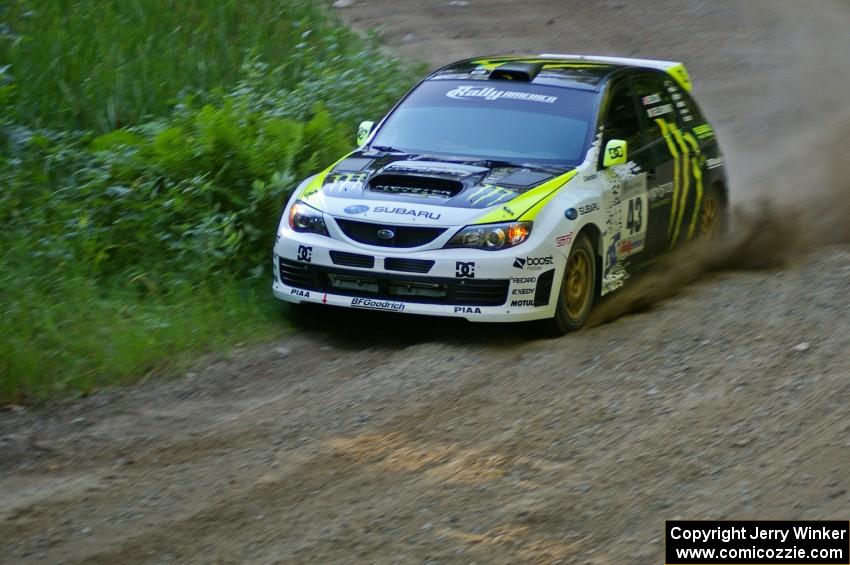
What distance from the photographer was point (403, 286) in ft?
27.2

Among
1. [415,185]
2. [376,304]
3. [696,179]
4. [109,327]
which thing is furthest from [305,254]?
[696,179]

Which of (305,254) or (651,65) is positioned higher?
(651,65)

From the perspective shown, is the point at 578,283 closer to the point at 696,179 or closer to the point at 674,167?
the point at 674,167

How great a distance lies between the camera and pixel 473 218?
8.20 meters

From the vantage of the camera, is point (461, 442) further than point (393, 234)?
No

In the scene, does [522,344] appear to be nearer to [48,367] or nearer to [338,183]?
[338,183]

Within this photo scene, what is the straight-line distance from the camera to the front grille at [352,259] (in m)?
8.28

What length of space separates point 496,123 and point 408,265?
170cm

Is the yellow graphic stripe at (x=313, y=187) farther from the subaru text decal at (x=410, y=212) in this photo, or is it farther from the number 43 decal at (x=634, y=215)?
the number 43 decal at (x=634, y=215)

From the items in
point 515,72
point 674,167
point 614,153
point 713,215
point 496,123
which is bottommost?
point 713,215

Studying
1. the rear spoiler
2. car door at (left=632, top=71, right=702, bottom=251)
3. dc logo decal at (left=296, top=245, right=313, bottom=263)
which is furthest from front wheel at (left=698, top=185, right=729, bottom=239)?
dc logo decal at (left=296, top=245, right=313, bottom=263)

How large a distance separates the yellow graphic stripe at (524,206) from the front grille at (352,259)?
75 centimetres

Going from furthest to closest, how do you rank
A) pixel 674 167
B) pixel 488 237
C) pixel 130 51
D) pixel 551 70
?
1. pixel 130 51
2. pixel 674 167
3. pixel 551 70
4. pixel 488 237

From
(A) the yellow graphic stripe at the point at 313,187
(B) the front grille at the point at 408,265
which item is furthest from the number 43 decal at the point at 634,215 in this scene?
(A) the yellow graphic stripe at the point at 313,187
